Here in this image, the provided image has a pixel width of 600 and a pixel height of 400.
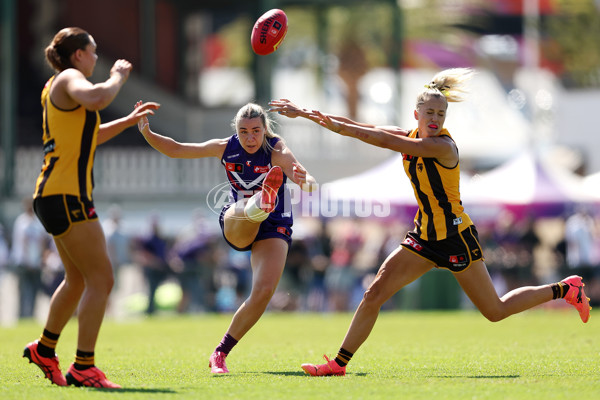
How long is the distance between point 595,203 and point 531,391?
16141 millimetres

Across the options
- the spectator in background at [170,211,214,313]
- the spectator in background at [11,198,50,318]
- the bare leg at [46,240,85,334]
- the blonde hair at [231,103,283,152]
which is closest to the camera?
the bare leg at [46,240,85,334]

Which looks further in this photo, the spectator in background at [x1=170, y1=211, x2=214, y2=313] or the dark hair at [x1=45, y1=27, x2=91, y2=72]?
the spectator in background at [x1=170, y1=211, x2=214, y2=313]

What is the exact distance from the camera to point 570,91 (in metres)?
37.3

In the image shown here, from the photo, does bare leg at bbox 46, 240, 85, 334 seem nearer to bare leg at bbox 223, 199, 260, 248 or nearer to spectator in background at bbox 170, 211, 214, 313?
bare leg at bbox 223, 199, 260, 248

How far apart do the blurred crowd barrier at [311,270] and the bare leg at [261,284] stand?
39.4 ft

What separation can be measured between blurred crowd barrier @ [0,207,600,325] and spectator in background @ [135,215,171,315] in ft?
0.06

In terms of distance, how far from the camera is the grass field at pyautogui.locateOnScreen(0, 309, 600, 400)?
7277 mm

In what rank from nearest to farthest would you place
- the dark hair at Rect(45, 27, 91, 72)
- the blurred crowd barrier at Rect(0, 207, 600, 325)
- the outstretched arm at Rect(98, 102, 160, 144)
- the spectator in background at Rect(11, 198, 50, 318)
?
the dark hair at Rect(45, 27, 91, 72) → the outstretched arm at Rect(98, 102, 160, 144) → the spectator in background at Rect(11, 198, 50, 318) → the blurred crowd barrier at Rect(0, 207, 600, 325)

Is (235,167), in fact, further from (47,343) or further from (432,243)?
(47,343)

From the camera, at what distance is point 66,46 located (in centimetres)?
757

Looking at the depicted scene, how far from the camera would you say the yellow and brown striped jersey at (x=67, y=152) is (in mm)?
7395

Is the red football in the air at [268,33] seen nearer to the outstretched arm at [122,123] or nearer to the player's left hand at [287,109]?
the player's left hand at [287,109]

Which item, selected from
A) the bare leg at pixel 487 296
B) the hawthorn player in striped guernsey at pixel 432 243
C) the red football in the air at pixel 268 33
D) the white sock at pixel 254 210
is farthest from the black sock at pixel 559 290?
the red football in the air at pixel 268 33

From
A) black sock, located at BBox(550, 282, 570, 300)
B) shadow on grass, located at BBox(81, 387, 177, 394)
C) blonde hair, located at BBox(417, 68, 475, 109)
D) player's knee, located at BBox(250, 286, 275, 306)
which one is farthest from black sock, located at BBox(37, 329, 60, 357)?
black sock, located at BBox(550, 282, 570, 300)
